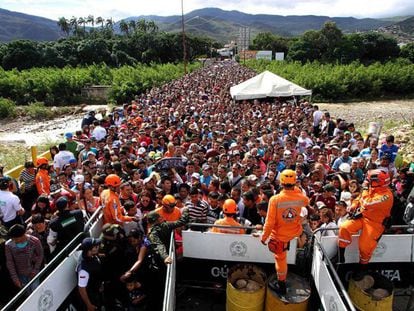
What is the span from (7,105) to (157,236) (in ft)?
101

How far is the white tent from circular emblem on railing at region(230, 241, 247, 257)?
537 inches

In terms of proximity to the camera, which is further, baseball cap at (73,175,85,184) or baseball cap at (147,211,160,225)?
baseball cap at (73,175,85,184)

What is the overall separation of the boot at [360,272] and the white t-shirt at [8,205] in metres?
5.28

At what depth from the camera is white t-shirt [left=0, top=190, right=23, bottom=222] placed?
19.1ft

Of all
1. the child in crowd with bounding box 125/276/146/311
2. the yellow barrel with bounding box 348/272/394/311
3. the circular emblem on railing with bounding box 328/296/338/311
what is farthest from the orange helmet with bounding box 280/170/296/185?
the child in crowd with bounding box 125/276/146/311

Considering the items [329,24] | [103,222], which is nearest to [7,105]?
[103,222]

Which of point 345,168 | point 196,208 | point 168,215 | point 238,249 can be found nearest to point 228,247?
point 238,249

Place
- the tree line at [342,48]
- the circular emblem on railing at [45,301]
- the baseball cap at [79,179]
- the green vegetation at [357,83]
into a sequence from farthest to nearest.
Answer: the tree line at [342,48] < the green vegetation at [357,83] < the baseball cap at [79,179] < the circular emblem on railing at [45,301]

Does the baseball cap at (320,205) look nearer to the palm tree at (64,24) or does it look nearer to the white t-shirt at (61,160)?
the white t-shirt at (61,160)

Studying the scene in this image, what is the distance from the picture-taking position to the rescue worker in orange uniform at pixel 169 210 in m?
5.32

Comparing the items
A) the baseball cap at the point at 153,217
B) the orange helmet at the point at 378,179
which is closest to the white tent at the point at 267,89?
the orange helmet at the point at 378,179

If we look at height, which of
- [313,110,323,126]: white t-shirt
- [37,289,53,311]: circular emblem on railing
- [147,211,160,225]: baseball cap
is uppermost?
[147,211,160,225]: baseball cap

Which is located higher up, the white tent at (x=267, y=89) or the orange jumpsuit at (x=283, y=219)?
the orange jumpsuit at (x=283, y=219)

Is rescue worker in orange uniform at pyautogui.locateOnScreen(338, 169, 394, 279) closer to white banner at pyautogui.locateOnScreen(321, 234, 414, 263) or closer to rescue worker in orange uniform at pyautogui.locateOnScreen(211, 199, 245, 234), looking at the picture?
white banner at pyautogui.locateOnScreen(321, 234, 414, 263)
